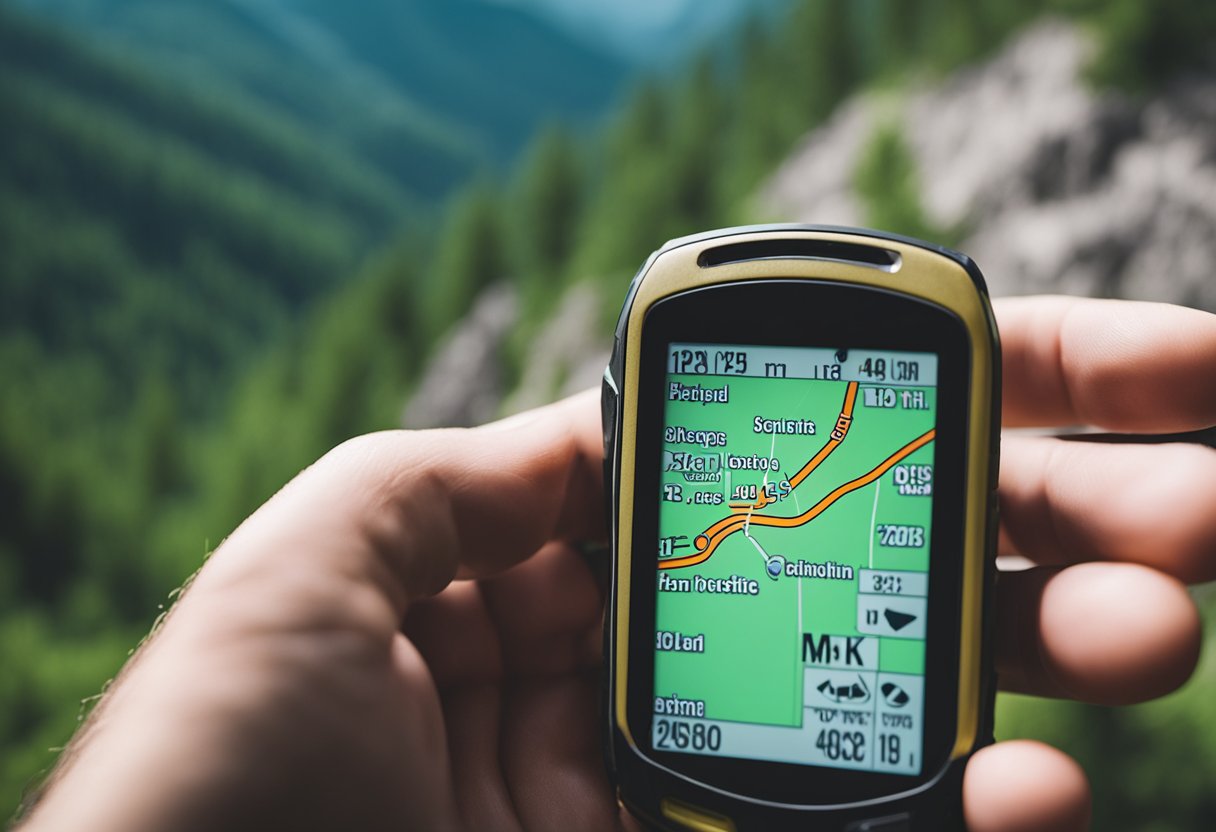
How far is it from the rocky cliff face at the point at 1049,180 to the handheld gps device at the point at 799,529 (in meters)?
2.58

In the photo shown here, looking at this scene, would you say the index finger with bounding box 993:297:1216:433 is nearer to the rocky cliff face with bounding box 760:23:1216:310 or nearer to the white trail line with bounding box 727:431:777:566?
the white trail line with bounding box 727:431:777:566

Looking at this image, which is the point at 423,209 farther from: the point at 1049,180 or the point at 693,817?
the point at 693,817

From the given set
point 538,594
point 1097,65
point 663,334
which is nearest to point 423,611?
point 538,594

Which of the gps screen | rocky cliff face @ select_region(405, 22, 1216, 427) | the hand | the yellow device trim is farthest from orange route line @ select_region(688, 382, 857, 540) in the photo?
rocky cliff face @ select_region(405, 22, 1216, 427)

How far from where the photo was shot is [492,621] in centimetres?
109

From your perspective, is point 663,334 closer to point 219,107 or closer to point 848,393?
point 848,393

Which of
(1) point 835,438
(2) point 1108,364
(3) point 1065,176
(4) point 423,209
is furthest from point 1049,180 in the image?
(4) point 423,209

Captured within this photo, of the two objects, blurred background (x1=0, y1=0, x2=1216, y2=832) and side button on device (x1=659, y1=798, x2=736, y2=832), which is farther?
blurred background (x1=0, y1=0, x2=1216, y2=832)

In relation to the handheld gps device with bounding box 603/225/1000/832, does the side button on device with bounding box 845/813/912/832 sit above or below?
below

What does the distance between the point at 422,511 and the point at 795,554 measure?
1.20 feet

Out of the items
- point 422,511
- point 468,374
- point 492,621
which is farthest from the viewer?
point 468,374

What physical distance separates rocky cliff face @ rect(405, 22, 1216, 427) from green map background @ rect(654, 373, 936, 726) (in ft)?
8.51

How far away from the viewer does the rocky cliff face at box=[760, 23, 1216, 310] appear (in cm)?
334

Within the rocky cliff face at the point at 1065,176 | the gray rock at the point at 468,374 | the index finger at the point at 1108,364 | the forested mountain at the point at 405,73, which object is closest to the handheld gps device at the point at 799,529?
the index finger at the point at 1108,364
